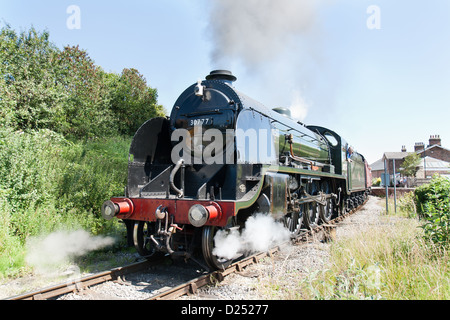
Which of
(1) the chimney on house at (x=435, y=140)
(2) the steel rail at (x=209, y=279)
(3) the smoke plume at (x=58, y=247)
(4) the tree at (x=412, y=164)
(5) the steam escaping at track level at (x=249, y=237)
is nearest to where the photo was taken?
(2) the steel rail at (x=209, y=279)

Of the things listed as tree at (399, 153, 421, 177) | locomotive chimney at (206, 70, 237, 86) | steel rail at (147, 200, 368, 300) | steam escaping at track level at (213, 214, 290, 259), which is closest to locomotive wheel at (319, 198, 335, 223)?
steel rail at (147, 200, 368, 300)

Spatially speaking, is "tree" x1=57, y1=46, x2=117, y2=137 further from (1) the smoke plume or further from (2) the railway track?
(2) the railway track

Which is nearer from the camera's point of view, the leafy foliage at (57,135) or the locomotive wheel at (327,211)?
the leafy foliage at (57,135)

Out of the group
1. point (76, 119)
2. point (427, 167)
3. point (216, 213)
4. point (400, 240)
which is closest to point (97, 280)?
point (216, 213)

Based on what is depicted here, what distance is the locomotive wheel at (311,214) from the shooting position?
313 inches

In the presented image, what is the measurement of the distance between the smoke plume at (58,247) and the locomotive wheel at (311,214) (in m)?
4.78

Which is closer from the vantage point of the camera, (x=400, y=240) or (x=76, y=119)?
(x=400, y=240)

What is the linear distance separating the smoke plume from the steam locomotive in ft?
4.45

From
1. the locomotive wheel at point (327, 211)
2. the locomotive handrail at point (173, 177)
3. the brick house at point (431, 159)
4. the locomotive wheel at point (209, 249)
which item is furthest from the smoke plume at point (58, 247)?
the brick house at point (431, 159)

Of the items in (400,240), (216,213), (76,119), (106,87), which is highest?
(106,87)

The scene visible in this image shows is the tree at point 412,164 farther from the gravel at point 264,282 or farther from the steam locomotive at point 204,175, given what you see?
the gravel at point 264,282

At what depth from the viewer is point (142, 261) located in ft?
17.5
